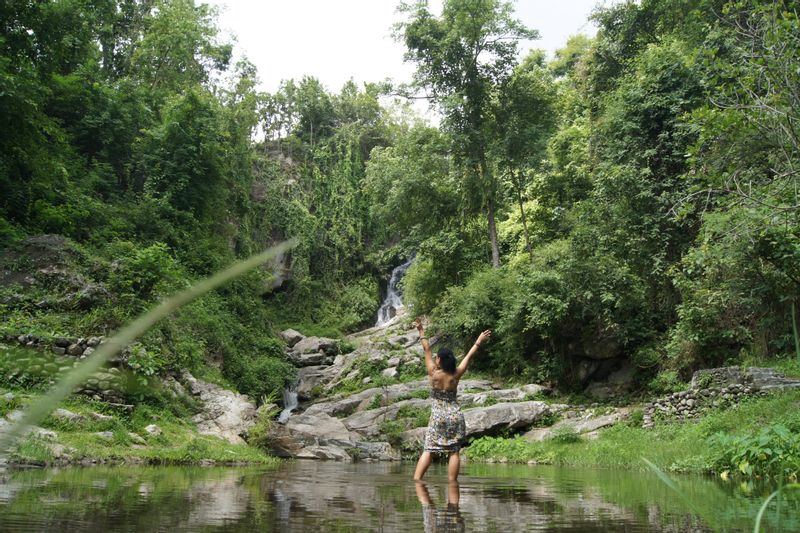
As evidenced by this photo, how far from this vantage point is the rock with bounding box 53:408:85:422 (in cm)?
1067

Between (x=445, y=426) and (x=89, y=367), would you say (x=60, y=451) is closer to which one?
(x=445, y=426)

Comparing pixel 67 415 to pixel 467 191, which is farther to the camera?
pixel 467 191

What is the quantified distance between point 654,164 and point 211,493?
1856 centimetres

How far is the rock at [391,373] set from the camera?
25.4 meters

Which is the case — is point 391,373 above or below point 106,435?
above

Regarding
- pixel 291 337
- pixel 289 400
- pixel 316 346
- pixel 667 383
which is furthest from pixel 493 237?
pixel 291 337

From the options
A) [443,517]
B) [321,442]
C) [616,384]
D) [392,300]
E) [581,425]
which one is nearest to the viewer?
[443,517]

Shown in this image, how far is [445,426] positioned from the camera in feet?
24.2

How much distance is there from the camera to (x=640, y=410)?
57.0ft

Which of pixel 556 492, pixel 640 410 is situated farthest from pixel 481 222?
pixel 556 492

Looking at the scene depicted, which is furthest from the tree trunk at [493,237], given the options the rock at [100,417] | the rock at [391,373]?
the rock at [100,417]

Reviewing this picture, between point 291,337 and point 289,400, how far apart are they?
24.5ft

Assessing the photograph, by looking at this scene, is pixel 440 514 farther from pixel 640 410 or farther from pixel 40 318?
pixel 640 410

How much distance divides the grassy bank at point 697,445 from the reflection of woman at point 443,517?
3.36m
